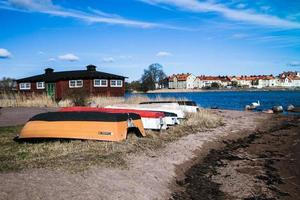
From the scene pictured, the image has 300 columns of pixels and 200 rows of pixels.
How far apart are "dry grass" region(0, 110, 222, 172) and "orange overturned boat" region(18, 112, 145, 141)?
28 centimetres

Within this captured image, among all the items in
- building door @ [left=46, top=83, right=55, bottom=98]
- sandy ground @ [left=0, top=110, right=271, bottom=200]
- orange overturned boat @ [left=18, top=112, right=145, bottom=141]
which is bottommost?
sandy ground @ [left=0, top=110, right=271, bottom=200]

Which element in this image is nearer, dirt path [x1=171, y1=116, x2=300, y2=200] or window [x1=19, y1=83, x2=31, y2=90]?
dirt path [x1=171, y1=116, x2=300, y2=200]

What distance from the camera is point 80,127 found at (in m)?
12.1

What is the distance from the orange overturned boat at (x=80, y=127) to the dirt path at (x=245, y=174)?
122 inches

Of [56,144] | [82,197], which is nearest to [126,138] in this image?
[56,144]

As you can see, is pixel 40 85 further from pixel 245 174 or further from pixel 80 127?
pixel 245 174

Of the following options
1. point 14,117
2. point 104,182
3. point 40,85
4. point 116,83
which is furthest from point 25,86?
point 104,182

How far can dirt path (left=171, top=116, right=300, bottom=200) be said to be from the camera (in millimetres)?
8320

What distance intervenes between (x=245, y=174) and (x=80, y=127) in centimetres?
576

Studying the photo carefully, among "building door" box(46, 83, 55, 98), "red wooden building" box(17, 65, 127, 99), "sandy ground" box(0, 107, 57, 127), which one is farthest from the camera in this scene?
"building door" box(46, 83, 55, 98)

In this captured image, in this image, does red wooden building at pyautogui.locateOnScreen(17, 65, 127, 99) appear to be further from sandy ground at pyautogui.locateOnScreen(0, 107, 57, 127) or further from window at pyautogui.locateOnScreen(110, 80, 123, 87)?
sandy ground at pyautogui.locateOnScreen(0, 107, 57, 127)

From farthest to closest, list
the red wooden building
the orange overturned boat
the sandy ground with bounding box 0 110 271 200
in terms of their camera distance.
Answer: the red wooden building, the orange overturned boat, the sandy ground with bounding box 0 110 271 200

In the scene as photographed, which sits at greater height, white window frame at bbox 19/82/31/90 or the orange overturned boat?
white window frame at bbox 19/82/31/90

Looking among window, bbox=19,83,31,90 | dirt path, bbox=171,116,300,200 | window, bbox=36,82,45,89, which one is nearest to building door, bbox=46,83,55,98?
window, bbox=36,82,45,89
